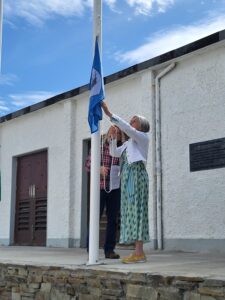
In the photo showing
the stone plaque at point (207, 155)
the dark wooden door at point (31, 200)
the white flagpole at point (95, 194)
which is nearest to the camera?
the white flagpole at point (95, 194)

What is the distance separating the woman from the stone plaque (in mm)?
2086

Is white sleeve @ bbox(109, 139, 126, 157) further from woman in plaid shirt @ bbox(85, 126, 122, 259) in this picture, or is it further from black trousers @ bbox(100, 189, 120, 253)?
black trousers @ bbox(100, 189, 120, 253)

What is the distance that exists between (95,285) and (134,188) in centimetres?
121

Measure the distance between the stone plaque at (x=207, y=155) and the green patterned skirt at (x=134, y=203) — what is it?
214 cm

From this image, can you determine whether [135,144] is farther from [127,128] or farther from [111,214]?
[111,214]

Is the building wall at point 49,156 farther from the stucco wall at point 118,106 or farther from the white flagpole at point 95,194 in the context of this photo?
the white flagpole at point 95,194

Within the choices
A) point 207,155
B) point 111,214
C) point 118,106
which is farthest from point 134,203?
point 118,106

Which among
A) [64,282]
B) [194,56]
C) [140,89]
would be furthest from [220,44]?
[64,282]

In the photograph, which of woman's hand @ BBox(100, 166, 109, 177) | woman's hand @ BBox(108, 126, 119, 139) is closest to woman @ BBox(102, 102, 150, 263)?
woman's hand @ BBox(108, 126, 119, 139)

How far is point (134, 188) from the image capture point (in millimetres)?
5926

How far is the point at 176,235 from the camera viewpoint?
27.6 feet

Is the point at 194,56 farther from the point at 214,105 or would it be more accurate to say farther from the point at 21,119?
the point at 21,119

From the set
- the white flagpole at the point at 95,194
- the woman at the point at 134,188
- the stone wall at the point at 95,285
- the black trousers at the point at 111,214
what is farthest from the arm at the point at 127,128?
the stone wall at the point at 95,285

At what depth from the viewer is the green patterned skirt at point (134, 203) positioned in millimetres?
5859
